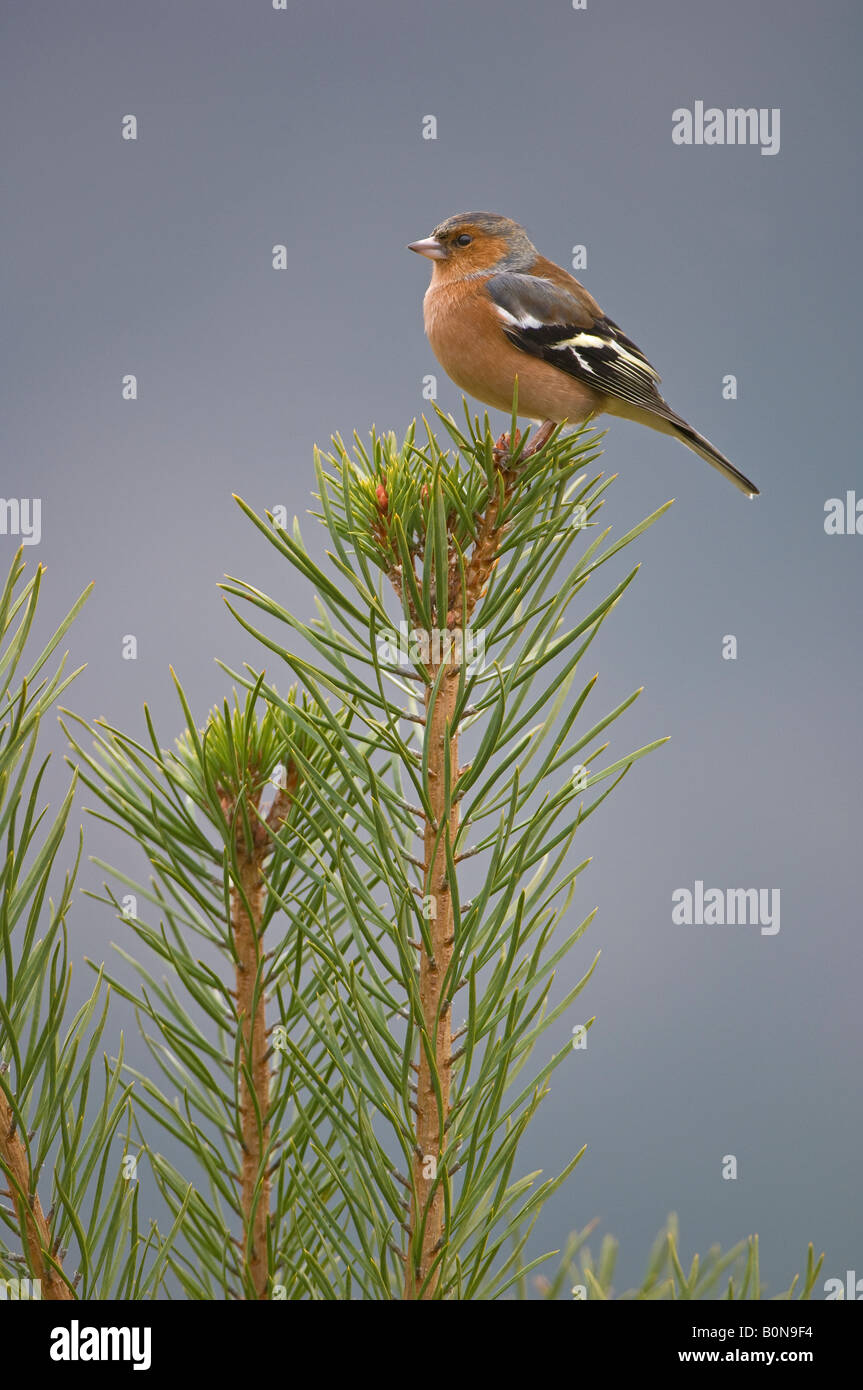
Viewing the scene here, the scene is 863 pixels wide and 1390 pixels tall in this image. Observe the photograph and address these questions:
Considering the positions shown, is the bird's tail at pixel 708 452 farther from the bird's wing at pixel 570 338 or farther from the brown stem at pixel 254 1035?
the brown stem at pixel 254 1035

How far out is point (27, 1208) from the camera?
417 millimetres

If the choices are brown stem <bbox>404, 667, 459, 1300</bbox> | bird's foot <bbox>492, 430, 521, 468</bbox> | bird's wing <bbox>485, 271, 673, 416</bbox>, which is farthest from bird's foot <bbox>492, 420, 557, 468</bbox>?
bird's wing <bbox>485, 271, 673, 416</bbox>

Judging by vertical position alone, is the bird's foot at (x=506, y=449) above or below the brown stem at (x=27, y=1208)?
above

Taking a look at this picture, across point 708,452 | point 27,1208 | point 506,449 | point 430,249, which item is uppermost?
point 430,249

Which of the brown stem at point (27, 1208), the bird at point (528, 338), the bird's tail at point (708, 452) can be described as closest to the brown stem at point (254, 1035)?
the brown stem at point (27, 1208)

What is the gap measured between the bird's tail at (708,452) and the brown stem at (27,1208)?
0.90m

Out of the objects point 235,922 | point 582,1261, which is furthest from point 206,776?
point 582,1261

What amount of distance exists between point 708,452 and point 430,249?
35 centimetres

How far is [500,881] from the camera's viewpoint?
0.49 m

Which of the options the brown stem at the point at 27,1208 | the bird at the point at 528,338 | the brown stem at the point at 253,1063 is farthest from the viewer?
the bird at the point at 528,338

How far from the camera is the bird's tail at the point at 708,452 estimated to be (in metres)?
1.10

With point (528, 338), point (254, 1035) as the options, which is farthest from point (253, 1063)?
point (528, 338)

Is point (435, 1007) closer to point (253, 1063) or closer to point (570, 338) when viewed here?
point (253, 1063)
